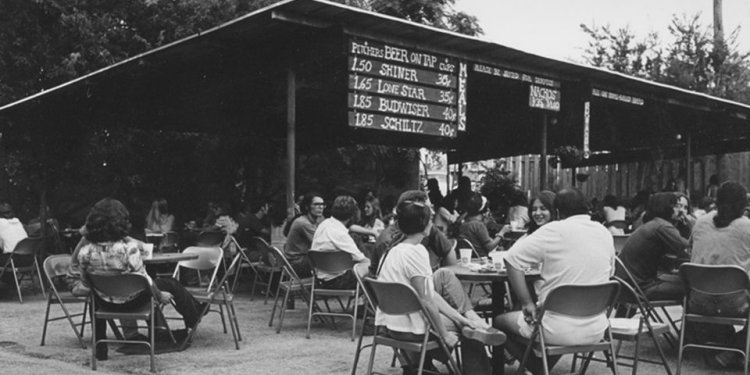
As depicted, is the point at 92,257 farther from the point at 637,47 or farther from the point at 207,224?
the point at 637,47

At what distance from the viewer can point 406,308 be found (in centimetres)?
438

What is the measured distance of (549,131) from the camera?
1620 centimetres

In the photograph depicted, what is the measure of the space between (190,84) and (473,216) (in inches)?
202

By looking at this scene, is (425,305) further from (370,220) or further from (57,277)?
(370,220)

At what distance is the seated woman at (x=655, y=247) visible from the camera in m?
6.36

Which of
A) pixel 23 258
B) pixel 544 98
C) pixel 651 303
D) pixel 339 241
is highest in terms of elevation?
pixel 544 98

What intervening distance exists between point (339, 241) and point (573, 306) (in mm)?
3372

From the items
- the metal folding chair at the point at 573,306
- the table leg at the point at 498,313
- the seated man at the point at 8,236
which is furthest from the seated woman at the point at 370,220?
the metal folding chair at the point at 573,306

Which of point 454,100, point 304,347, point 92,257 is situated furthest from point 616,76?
point 92,257

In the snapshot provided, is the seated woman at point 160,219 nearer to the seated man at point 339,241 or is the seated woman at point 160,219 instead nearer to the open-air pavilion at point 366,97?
the open-air pavilion at point 366,97

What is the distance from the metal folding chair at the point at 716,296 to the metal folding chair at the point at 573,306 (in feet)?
4.41

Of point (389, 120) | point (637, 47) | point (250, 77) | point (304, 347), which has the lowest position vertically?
point (304, 347)

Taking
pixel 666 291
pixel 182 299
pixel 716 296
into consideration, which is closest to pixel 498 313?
pixel 716 296

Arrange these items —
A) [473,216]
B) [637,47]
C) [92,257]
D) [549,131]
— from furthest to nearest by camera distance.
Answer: [637,47] → [549,131] → [473,216] → [92,257]
